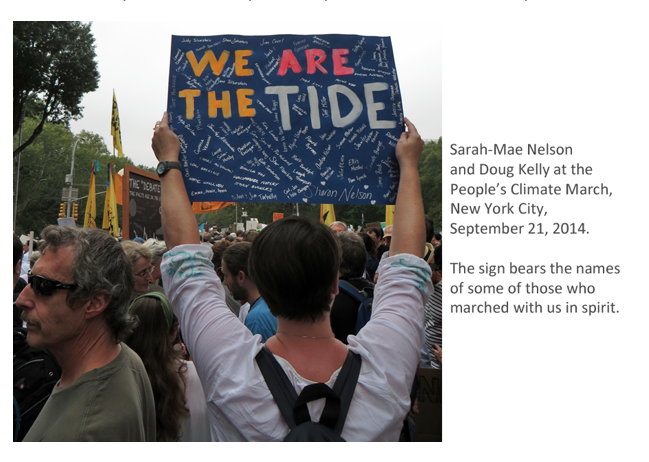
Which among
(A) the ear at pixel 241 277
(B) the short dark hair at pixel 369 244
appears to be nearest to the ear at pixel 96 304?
(A) the ear at pixel 241 277

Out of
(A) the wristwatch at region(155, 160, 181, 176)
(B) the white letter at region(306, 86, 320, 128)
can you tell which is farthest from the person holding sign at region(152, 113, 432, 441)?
(B) the white letter at region(306, 86, 320, 128)

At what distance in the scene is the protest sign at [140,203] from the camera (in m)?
6.45

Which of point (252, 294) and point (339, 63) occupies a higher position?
point (339, 63)

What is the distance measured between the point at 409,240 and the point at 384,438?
0.70m

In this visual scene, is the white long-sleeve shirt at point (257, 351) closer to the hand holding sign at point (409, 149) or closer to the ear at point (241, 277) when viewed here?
the hand holding sign at point (409, 149)

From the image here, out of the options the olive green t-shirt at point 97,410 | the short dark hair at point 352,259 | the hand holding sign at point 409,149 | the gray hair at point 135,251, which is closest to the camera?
the olive green t-shirt at point 97,410

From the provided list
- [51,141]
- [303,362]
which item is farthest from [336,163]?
[51,141]

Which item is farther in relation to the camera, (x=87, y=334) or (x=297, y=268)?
(x=87, y=334)

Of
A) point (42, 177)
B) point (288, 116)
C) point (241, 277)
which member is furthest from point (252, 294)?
point (42, 177)

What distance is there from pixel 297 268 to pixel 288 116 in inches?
48.6

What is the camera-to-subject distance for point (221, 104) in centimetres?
267

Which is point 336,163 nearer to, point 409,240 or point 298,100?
point 298,100

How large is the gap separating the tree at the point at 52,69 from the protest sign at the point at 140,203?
14312 millimetres

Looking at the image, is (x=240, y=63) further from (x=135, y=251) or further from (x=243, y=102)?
(x=135, y=251)
